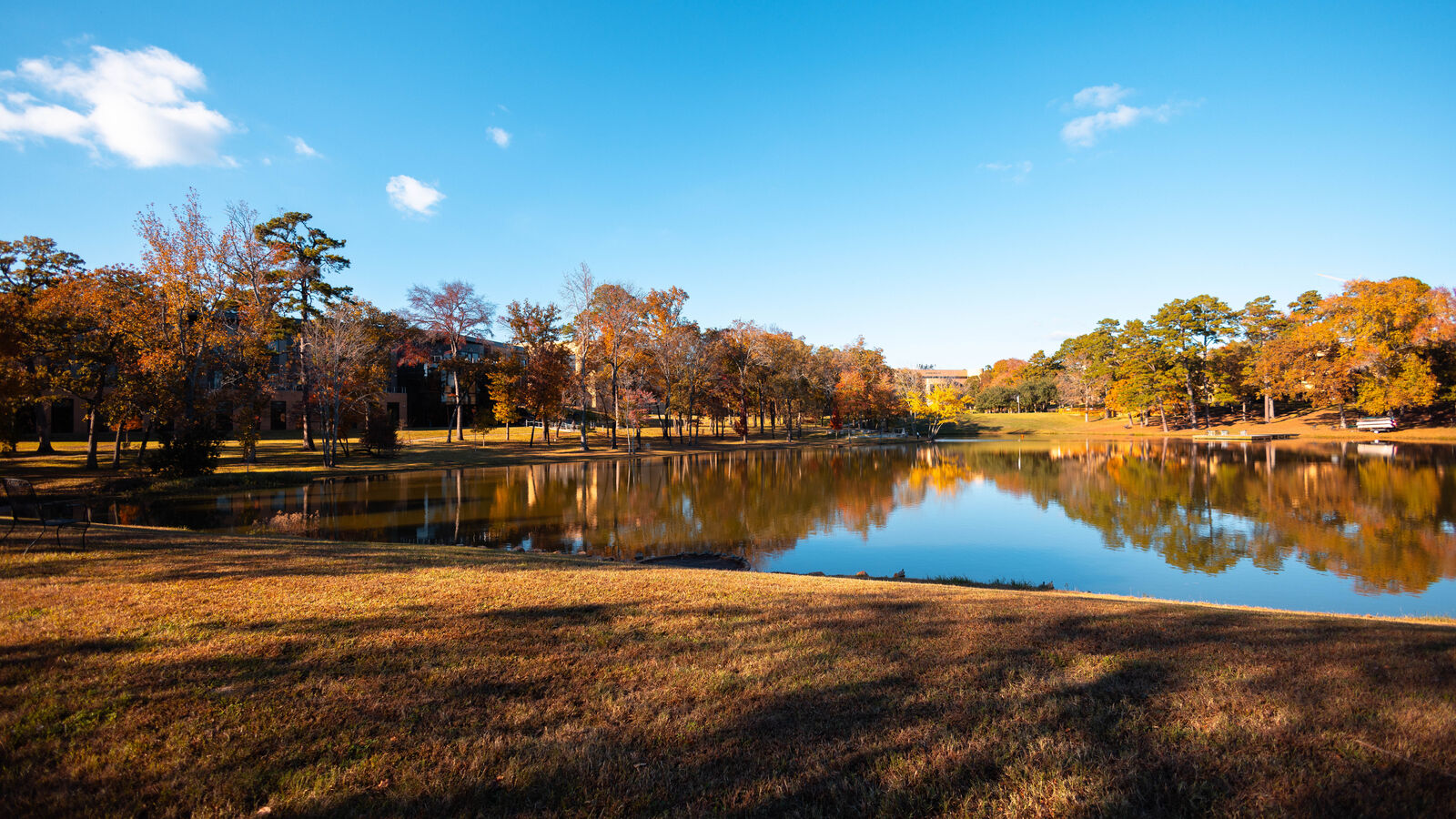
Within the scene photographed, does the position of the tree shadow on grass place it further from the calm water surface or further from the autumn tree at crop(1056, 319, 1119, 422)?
the autumn tree at crop(1056, 319, 1119, 422)

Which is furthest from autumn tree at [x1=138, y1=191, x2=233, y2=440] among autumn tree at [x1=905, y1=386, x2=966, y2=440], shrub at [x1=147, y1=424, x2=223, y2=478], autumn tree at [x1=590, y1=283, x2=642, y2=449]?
autumn tree at [x1=905, y1=386, x2=966, y2=440]

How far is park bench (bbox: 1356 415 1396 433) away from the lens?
4984cm

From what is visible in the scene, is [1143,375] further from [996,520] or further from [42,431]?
[42,431]

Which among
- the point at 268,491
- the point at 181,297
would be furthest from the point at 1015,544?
the point at 181,297

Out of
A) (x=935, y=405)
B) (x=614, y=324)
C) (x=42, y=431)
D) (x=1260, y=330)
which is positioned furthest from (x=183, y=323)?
(x=1260, y=330)

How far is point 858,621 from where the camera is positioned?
605cm

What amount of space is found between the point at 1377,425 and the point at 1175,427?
18.4m

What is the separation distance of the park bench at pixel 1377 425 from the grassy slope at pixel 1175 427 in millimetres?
585

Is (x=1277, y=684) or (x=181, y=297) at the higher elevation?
(x=181, y=297)

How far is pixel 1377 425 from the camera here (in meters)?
50.2

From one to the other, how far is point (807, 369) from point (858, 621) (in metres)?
56.5

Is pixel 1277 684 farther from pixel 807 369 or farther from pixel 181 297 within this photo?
pixel 807 369

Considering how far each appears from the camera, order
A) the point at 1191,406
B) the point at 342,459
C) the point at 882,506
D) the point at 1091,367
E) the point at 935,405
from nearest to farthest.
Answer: the point at 882,506, the point at 342,459, the point at 1191,406, the point at 935,405, the point at 1091,367

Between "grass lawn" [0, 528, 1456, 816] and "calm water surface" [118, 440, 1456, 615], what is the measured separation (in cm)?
704
